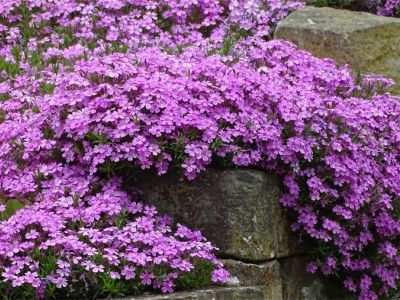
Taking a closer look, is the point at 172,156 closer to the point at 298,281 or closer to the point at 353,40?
the point at 298,281

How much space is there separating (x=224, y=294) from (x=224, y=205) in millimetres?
590

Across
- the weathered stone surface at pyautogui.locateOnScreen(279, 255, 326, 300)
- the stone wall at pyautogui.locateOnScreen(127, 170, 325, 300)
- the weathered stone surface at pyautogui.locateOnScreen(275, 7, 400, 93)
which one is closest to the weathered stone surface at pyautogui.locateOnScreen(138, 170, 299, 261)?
the stone wall at pyautogui.locateOnScreen(127, 170, 325, 300)

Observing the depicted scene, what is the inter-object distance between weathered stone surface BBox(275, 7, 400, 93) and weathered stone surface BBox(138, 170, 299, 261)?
221cm

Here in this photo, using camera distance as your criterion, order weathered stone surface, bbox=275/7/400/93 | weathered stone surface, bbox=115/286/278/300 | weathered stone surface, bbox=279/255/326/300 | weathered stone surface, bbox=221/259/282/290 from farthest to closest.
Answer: weathered stone surface, bbox=275/7/400/93
weathered stone surface, bbox=279/255/326/300
weathered stone surface, bbox=221/259/282/290
weathered stone surface, bbox=115/286/278/300

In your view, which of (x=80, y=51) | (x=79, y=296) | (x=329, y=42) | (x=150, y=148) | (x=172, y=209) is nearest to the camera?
(x=79, y=296)

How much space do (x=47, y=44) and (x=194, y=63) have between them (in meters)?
2.19

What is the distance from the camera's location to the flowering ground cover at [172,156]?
436 cm

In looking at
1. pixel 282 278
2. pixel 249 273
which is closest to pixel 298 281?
pixel 282 278

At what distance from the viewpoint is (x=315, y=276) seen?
5.57 meters

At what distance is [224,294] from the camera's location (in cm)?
464

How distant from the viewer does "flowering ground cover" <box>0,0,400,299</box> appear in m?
4.36

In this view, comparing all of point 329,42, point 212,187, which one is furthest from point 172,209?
point 329,42

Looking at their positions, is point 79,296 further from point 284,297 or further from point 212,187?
point 284,297

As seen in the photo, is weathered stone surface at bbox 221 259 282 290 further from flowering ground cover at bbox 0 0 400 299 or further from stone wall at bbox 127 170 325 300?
flowering ground cover at bbox 0 0 400 299
